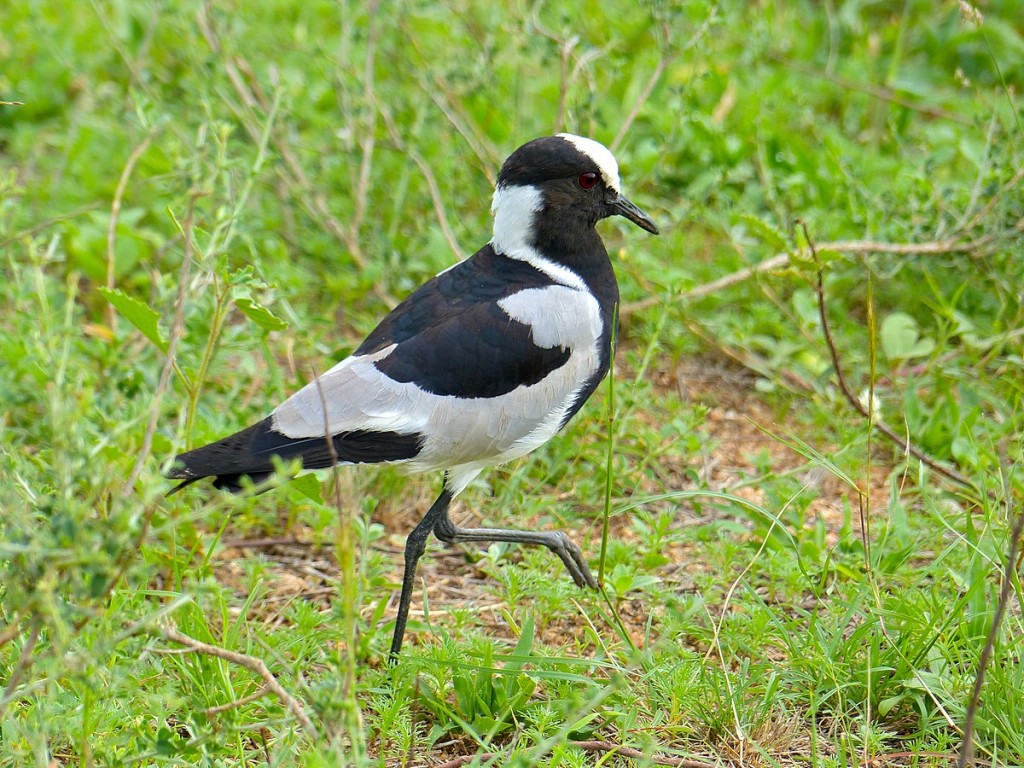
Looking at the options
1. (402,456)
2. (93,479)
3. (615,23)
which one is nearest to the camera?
(93,479)

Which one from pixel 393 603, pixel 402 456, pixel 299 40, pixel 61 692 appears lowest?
pixel 393 603

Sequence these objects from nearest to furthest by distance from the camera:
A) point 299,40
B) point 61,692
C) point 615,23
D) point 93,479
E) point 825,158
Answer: point 93,479 → point 61,692 → point 825,158 → point 299,40 → point 615,23

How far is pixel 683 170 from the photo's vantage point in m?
5.52

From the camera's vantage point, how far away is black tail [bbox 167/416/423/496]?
314cm

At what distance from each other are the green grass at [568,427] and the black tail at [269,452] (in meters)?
0.10

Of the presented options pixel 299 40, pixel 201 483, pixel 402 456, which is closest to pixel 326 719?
pixel 402 456

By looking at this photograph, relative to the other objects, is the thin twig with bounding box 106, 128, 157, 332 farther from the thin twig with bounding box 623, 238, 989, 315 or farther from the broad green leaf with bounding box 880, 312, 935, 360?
the broad green leaf with bounding box 880, 312, 935, 360

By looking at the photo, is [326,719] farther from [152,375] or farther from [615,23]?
[615,23]

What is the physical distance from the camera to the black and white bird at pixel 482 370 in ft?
10.8

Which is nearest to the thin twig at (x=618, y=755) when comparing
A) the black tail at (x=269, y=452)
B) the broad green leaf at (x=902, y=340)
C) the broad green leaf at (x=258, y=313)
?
the black tail at (x=269, y=452)

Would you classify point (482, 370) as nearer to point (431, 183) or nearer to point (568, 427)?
point (568, 427)

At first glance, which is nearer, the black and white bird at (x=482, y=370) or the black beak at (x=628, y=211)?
the black and white bird at (x=482, y=370)

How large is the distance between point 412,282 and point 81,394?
8.80 feet

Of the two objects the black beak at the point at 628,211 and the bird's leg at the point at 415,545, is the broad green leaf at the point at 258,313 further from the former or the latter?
the black beak at the point at 628,211
